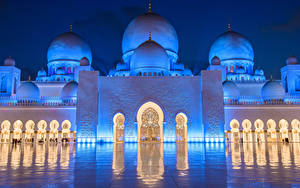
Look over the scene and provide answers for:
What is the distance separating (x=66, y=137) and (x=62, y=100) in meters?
2.42

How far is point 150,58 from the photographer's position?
674 inches

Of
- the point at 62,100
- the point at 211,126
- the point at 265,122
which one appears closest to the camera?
the point at 211,126

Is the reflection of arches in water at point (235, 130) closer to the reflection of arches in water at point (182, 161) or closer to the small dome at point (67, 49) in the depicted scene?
the reflection of arches in water at point (182, 161)

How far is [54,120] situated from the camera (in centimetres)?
1692

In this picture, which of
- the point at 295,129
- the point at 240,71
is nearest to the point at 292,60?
the point at 240,71

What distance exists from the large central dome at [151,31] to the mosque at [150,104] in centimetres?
7

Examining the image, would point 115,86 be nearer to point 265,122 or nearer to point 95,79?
point 95,79

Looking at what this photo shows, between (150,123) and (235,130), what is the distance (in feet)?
17.2

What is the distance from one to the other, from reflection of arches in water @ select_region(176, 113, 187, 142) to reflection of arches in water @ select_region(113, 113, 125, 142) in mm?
3108

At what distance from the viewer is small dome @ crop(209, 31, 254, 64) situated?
21.5m

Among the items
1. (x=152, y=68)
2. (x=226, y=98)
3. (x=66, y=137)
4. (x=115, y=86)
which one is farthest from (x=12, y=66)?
(x=226, y=98)

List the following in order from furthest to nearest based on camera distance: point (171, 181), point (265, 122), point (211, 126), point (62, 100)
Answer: point (62, 100) < point (265, 122) < point (211, 126) < point (171, 181)

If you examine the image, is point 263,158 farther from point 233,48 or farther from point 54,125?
point 233,48

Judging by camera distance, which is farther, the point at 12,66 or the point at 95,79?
the point at 12,66
